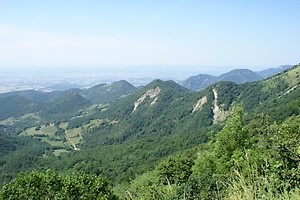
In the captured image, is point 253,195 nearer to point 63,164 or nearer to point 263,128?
point 263,128

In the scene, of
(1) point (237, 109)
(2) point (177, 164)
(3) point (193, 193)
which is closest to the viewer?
(3) point (193, 193)

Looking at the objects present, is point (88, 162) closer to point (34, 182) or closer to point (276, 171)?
point (34, 182)

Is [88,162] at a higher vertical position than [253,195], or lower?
lower

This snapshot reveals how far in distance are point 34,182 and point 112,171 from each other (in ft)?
402

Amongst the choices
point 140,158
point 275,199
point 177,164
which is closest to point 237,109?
point 177,164

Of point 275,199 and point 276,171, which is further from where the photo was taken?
point 276,171

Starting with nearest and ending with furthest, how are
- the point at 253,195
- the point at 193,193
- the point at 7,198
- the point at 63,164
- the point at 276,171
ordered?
the point at 253,195 → the point at 276,171 → the point at 193,193 → the point at 7,198 → the point at 63,164

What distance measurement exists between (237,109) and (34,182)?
909 inches

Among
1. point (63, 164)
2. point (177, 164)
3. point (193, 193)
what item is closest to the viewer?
point (193, 193)

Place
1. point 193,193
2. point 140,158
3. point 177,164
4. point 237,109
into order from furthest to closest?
point 140,158
point 177,164
point 237,109
point 193,193

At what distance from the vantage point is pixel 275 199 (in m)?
5.42

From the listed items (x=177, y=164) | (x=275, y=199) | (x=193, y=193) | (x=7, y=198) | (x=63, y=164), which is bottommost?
(x=63, y=164)

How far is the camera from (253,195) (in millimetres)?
5418

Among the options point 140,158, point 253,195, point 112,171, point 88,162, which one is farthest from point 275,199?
point 88,162
